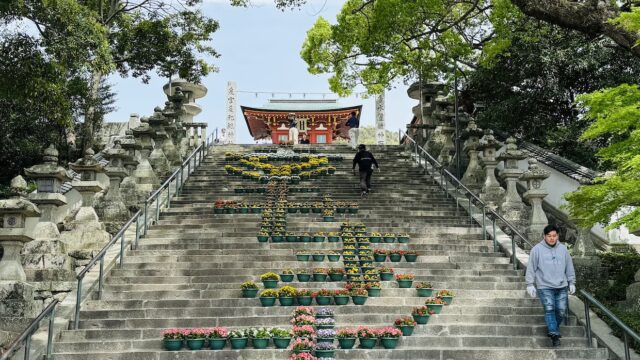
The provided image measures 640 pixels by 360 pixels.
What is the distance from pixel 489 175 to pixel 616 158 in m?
7.09

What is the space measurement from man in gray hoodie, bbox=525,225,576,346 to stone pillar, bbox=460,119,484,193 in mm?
7935

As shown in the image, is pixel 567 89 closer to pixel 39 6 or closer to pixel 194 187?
pixel 194 187

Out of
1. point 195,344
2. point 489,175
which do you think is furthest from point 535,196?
point 195,344

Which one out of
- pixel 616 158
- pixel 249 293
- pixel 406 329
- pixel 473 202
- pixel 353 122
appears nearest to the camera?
pixel 616 158

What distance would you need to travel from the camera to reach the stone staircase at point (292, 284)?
27.2 ft

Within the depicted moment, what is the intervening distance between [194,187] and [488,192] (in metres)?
8.01

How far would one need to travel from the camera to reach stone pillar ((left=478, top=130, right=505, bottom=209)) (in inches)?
594

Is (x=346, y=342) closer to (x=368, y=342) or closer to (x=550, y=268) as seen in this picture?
(x=368, y=342)

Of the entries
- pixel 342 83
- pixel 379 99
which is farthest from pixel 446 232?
pixel 379 99

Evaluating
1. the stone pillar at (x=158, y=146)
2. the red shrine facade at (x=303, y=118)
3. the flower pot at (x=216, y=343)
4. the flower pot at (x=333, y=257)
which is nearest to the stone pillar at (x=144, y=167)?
the stone pillar at (x=158, y=146)

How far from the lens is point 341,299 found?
943cm

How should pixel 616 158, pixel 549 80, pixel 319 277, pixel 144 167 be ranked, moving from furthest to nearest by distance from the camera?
1. pixel 549 80
2. pixel 144 167
3. pixel 319 277
4. pixel 616 158

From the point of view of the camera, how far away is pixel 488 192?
1523 centimetres

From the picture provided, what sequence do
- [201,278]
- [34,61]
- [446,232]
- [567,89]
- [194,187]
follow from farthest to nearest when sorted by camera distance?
[567,89] < [194,187] < [446,232] < [34,61] < [201,278]
